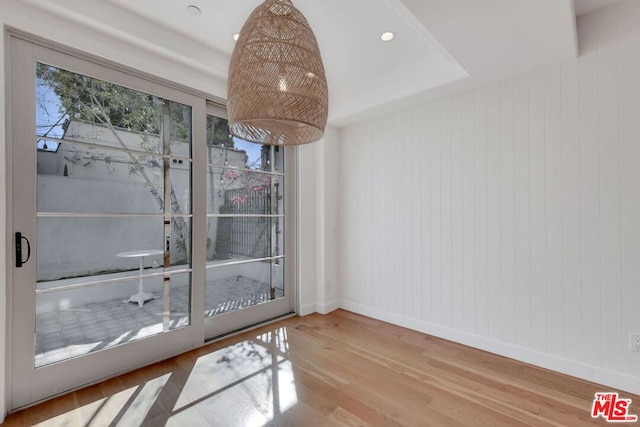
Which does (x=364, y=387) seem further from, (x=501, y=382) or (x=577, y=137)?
(x=577, y=137)

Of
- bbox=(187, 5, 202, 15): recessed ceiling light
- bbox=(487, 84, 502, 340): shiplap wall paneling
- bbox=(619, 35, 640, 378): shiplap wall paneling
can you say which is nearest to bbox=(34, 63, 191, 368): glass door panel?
bbox=(187, 5, 202, 15): recessed ceiling light

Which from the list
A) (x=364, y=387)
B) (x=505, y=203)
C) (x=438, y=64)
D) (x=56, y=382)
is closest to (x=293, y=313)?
(x=364, y=387)

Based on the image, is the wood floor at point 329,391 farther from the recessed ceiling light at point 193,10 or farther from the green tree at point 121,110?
the recessed ceiling light at point 193,10

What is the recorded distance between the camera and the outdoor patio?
2.05 meters

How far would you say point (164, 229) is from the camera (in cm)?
259

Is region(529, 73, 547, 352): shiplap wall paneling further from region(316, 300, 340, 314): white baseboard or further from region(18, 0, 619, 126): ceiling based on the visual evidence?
region(316, 300, 340, 314): white baseboard

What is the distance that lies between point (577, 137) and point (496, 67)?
829 millimetres

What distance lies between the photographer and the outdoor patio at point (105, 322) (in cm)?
205

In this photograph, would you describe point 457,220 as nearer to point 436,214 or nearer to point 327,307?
point 436,214

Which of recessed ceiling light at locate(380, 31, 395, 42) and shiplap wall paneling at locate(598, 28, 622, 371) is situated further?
recessed ceiling light at locate(380, 31, 395, 42)

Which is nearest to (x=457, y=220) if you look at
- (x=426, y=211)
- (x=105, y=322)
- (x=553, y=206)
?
(x=426, y=211)

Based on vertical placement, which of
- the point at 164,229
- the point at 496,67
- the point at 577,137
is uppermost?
the point at 496,67

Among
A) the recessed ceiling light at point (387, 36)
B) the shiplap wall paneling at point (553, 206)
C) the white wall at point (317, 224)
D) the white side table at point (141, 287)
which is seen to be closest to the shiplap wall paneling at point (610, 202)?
the shiplap wall paneling at point (553, 206)

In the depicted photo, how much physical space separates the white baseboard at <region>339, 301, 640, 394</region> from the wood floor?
0.23 feet
